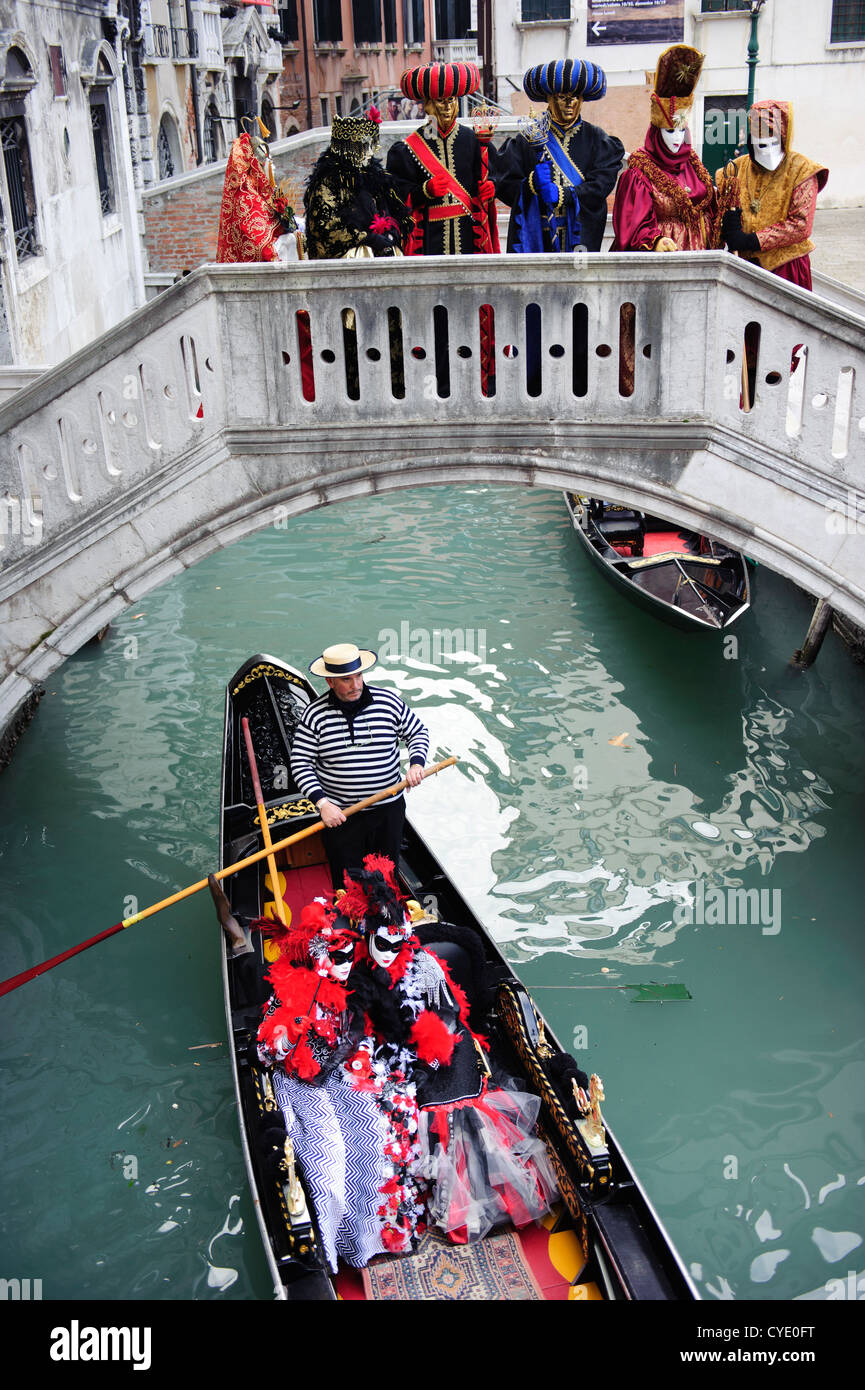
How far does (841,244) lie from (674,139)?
1065 centimetres

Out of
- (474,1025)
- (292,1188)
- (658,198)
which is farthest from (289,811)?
(658,198)

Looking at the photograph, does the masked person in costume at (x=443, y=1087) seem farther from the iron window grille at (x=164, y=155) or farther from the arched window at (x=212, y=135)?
the arched window at (x=212, y=135)

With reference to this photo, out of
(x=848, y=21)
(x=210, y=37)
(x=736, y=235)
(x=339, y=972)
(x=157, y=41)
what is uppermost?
(x=210, y=37)

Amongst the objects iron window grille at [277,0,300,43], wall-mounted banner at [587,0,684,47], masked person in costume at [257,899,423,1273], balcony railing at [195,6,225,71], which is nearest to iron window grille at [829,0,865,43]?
wall-mounted banner at [587,0,684,47]

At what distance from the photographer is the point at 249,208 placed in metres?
5.12

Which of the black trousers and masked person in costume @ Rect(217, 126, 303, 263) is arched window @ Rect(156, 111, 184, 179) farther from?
the black trousers

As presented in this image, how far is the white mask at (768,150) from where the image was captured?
5.09 m

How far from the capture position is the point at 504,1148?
4.02 meters

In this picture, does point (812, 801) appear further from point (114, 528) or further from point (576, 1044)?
point (114, 528)

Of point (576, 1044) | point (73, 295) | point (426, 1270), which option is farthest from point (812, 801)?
point (73, 295)

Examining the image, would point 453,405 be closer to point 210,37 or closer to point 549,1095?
point 549,1095

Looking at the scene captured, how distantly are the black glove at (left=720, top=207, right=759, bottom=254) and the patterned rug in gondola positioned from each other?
383 centimetres

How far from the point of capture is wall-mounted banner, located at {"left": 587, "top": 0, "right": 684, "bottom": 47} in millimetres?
16875

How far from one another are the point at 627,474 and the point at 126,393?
6.69 ft
